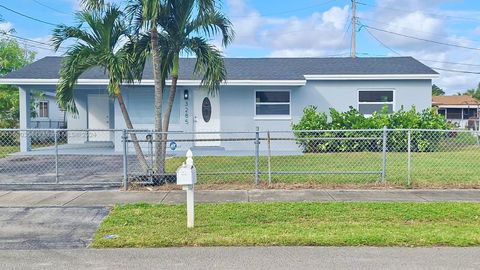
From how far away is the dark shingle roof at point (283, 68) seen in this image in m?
17.0

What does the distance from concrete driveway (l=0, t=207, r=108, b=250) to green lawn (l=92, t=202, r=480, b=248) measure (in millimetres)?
252

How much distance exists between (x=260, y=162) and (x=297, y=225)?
6898 millimetres

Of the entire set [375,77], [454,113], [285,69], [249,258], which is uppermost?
[285,69]

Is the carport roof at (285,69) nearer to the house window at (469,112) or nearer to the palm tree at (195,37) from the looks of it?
the palm tree at (195,37)

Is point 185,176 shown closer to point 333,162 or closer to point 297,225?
point 297,225

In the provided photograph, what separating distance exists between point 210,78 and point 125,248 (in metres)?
5.12

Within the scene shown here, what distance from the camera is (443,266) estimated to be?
15.5 feet

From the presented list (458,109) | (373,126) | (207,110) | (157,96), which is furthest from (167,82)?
(458,109)

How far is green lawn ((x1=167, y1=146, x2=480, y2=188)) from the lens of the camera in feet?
31.8

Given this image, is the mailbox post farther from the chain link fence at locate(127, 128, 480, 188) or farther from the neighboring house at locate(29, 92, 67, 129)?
the neighboring house at locate(29, 92, 67, 129)

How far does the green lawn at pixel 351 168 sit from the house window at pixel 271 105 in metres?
3.26

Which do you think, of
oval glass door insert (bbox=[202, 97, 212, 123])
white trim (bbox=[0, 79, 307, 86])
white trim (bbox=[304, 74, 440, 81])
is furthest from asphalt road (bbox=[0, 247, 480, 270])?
white trim (bbox=[304, 74, 440, 81])

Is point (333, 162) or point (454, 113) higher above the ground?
point (454, 113)

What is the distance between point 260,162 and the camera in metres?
13.1
